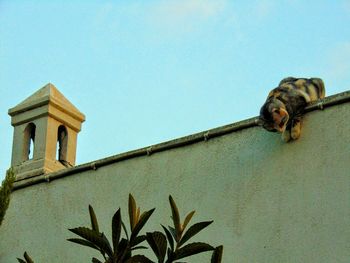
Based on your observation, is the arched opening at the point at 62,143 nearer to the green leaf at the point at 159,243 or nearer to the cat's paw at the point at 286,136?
the cat's paw at the point at 286,136

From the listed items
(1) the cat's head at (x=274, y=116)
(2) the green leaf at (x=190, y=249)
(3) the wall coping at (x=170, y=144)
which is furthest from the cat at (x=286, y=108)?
(2) the green leaf at (x=190, y=249)

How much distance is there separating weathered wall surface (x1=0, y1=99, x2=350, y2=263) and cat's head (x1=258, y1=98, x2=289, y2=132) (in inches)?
7.7

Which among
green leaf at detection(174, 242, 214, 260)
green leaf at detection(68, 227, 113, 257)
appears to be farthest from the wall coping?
green leaf at detection(68, 227, 113, 257)

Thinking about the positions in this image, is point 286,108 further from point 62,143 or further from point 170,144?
point 62,143

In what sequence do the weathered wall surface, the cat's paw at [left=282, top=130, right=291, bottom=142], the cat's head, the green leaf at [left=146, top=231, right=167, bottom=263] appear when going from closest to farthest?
the green leaf at [left=146, top=231, right=167, bottom=263] < the weathered wall surface < the cat's head < the cat's paw at [left=282, top=130, right=291, bottom=142]

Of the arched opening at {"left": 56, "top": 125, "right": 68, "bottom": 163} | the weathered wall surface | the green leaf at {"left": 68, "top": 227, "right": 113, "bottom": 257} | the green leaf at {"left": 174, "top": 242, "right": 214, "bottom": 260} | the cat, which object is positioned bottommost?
the green leaf at {"left": 174, "top": 242, "right": 214, "bottom": 260}

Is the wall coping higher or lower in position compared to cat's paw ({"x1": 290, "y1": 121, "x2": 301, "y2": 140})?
higher

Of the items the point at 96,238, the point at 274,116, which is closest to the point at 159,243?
the point at 96,238

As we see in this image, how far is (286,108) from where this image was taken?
19.9ft

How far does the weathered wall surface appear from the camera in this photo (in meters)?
5.73

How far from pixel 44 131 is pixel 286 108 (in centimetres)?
286

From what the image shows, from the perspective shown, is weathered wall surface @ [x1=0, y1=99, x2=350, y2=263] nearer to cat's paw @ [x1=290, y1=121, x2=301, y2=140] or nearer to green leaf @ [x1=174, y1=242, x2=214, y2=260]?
cat's paw @ [x1=290, y1=121, x2=301, y2=140]

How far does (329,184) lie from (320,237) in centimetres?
37

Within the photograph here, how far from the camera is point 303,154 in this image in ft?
19.8
